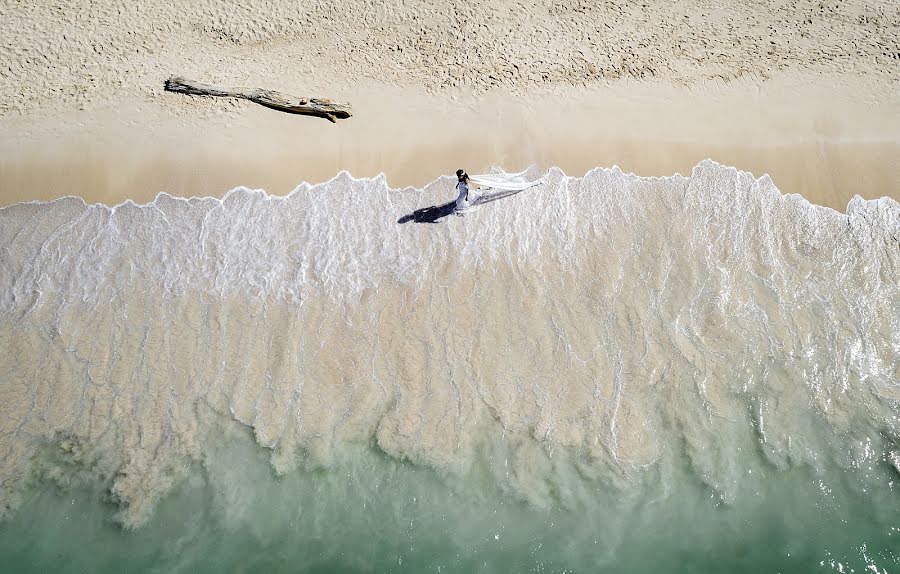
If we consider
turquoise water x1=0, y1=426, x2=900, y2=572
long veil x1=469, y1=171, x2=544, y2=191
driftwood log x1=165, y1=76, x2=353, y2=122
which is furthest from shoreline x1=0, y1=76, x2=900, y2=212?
turquoise water x1=0, y1=426, x2=900, y2=572

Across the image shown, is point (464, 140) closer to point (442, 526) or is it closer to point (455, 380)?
point (455, 380)

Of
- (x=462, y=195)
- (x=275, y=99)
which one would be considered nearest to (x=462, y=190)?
(x=462, y=195)

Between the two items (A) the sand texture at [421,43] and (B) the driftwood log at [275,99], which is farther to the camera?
(A) the sand texture at [421,43]

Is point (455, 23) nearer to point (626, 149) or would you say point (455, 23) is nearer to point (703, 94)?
point (626, 149)

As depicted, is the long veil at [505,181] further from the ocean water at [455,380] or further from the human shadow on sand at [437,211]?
the ocean water at [455,380]

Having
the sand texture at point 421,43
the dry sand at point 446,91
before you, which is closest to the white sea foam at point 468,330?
the dry sand at point 446,91

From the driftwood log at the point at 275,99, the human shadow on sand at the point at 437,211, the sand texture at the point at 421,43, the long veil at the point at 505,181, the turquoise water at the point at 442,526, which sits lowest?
the turquoise water at the point at 442,526

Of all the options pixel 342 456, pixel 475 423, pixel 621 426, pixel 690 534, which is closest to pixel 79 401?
pixel 342 456

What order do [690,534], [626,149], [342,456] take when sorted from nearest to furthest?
[690,534], [342,456], [626,149]
